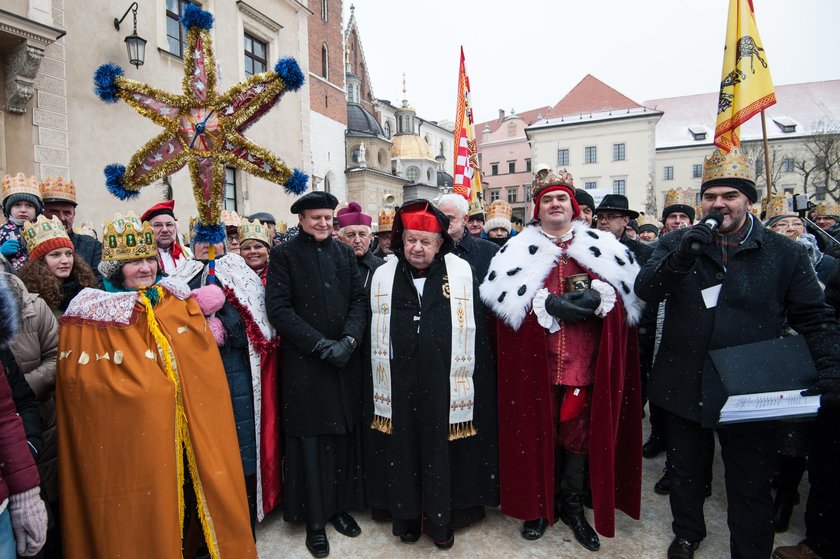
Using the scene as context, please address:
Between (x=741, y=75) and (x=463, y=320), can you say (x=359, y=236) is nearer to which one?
(x=463, y=320)

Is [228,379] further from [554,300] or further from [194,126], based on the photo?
[554,300]

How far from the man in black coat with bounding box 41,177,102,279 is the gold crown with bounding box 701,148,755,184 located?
17.3 ft

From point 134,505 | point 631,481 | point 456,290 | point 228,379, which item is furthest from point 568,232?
point 134,505

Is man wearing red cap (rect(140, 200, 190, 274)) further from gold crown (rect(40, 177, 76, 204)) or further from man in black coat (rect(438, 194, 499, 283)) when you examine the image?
man in black coat (rect(438, 194, 499, 283))

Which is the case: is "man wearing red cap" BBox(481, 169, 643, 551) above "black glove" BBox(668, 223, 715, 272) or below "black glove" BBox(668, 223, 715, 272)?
below

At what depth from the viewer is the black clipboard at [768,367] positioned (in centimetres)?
253

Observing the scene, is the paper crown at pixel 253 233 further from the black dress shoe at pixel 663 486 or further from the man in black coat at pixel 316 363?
the black dress shoe at pixel 663 486

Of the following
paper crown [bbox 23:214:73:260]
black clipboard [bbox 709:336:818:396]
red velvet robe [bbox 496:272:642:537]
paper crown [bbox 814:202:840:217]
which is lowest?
red velvet robe [bbox 496:272:642:537]

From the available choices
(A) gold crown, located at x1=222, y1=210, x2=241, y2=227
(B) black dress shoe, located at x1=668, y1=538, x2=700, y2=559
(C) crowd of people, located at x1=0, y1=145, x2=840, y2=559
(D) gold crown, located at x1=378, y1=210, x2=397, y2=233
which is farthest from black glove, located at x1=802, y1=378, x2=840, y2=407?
(A) gold crown, located at x1=222, y1=210, x2=241, y2=227

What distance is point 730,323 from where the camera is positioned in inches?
106

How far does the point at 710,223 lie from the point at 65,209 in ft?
19.1

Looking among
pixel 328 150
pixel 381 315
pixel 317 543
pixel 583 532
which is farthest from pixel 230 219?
pixel 328 150

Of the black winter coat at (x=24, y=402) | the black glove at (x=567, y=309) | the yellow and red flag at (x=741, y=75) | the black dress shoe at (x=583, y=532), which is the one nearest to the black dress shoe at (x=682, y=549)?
the black dress shoe at (x=583, y=532)

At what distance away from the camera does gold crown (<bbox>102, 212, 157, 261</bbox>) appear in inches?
97.7
